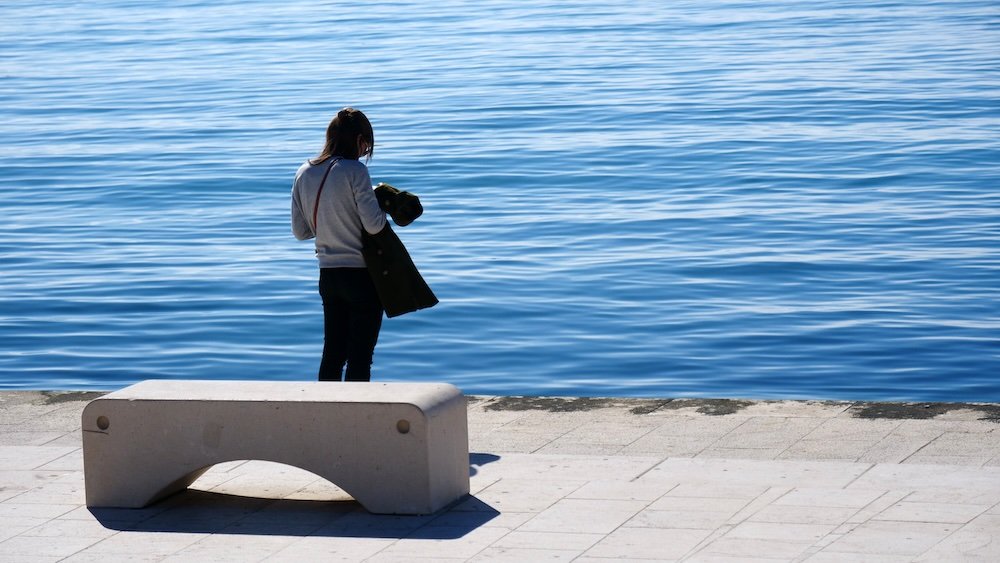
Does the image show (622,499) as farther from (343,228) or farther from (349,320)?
(343,228)

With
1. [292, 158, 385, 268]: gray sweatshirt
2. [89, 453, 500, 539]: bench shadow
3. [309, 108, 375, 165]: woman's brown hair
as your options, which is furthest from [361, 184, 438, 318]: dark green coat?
[89, 453, 500, 539]: bench shadow

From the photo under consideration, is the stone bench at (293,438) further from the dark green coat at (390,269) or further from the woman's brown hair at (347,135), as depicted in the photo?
the woman's brown hair at (347,135)

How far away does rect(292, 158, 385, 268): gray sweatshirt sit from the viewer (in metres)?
8.16

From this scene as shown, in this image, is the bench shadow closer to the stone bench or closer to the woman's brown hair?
the stone bench

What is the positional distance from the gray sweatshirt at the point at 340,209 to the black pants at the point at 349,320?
7cm

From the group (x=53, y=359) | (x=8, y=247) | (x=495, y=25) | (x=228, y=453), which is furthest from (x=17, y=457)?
(x=495, y=25)

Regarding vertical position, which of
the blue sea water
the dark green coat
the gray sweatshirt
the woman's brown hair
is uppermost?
the woman's brown hair

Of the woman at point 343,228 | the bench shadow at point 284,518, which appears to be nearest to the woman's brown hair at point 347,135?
the woman at point 343,228

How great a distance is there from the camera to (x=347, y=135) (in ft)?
26.8

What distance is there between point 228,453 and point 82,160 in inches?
741

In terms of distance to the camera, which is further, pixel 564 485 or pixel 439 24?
pixel 439 24

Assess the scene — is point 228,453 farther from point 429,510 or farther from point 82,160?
point 82,160

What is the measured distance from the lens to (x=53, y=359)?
14336 millimetres

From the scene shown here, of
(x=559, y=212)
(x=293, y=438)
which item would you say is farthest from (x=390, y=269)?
(x=559, y=212)
